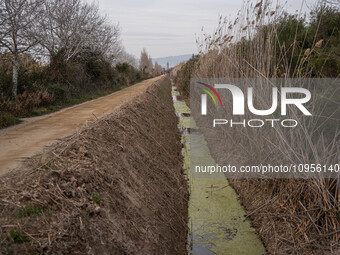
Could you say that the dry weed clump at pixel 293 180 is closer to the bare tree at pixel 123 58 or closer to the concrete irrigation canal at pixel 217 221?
the concrete irrigation canal at pixel 217 221

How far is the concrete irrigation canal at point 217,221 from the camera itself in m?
4.27

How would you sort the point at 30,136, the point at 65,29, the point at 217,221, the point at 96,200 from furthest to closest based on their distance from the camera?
the point at 65,29 < the point at 30,136 < the point at 217,221 < the point at 96,200

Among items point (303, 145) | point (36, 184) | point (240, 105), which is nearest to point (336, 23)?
point (240, 105)

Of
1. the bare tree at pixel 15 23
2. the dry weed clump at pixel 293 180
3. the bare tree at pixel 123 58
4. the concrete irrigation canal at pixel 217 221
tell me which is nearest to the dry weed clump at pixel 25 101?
the bare tree at pixel 15 23

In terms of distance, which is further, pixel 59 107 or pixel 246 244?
pixel 59 107

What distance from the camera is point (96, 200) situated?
315cm

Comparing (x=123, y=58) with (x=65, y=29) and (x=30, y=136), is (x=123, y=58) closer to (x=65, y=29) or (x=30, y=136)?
(x=65, y=29)

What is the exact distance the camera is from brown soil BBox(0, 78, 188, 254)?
2.47 meters

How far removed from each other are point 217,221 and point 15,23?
7293 millimetres

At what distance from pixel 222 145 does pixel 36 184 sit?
4937 millimetres

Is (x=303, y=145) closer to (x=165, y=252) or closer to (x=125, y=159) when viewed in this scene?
(x=165, y=252)

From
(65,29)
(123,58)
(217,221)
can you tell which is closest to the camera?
(217,221)

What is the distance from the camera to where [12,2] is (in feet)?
29.3

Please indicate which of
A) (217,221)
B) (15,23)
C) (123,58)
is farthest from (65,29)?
(123,58)
